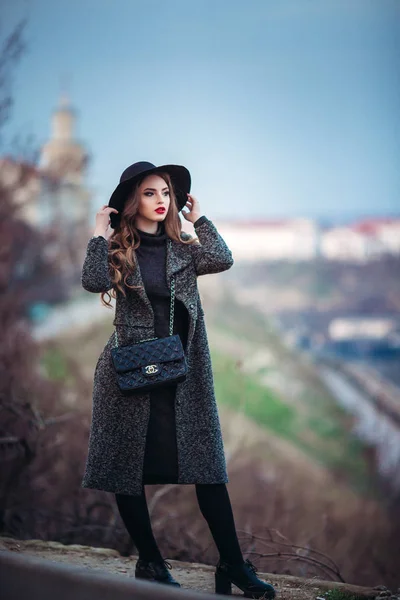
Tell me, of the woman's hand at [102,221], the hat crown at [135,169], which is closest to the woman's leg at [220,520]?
the woman's hand at [102,221]

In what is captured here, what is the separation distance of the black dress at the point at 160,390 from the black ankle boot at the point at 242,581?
37 centimetres

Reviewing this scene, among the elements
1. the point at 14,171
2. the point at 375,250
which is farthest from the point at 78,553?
the point at 375,250

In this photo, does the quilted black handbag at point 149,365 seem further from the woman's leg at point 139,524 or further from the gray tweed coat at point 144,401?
the woman's leg at point 139,524

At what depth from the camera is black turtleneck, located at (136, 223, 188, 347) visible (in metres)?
3.24

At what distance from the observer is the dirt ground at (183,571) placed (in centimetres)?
345

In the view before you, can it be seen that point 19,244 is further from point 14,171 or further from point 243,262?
point 243,262

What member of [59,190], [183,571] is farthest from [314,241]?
[183,571]

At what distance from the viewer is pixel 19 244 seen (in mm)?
14695

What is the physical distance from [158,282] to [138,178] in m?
0.40

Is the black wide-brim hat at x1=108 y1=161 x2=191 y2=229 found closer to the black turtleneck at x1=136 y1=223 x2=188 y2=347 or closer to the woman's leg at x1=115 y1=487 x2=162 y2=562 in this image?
the black turtleneck at x1=136 y1=223 x2=188 y2=347

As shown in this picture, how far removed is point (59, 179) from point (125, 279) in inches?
457

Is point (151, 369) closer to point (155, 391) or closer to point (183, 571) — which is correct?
point (155, 391)

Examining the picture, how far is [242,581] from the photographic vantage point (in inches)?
123

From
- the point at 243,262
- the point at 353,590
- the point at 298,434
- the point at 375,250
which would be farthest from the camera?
the point at 375,250
